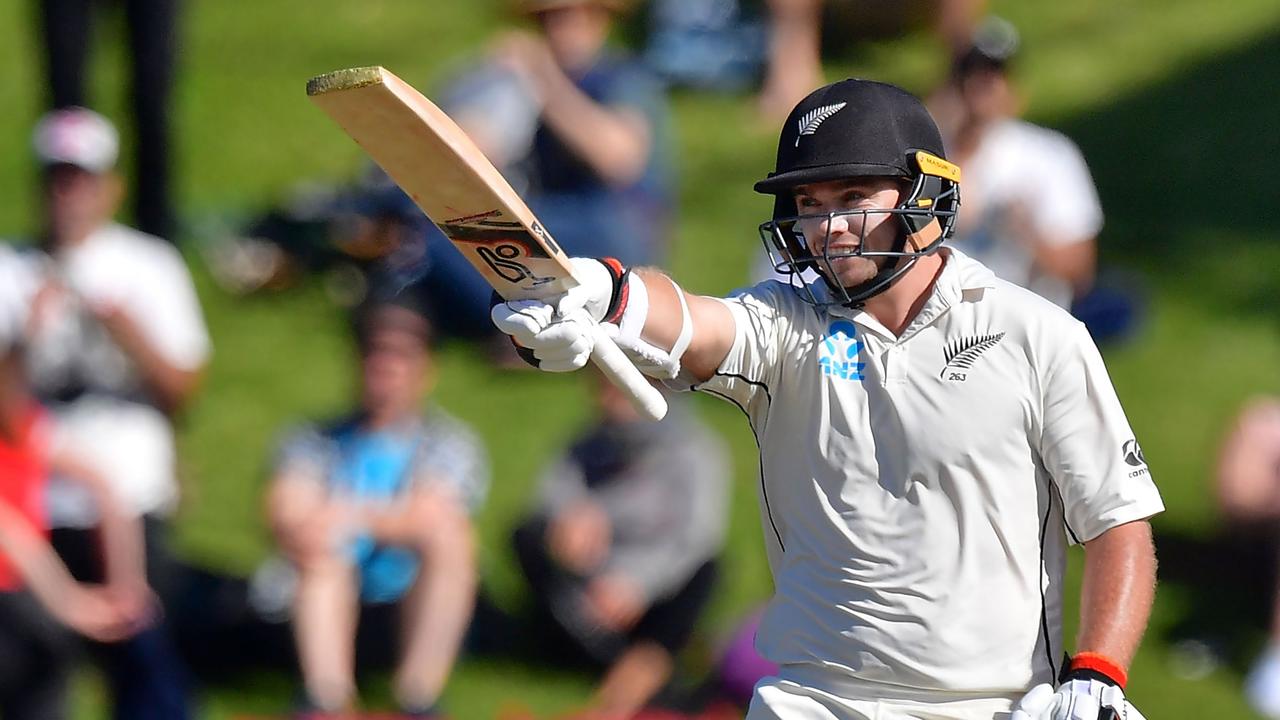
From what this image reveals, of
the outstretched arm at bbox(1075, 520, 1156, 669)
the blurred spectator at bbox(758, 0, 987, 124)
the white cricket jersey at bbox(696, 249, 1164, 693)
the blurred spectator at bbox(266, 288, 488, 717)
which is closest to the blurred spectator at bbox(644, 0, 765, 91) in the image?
the blurred spectator at bbox(758, 0, 987, 124)

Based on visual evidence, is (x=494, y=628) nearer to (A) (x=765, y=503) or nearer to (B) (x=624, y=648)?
(B) (x=624, y=648)

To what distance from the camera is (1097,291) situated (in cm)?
867

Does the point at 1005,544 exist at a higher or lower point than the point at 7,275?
higher

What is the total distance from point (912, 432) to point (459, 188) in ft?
3.38

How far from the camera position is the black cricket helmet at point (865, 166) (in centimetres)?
374

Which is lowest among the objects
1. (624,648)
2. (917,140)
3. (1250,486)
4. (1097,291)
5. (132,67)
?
(624,648)

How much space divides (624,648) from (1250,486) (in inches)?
108

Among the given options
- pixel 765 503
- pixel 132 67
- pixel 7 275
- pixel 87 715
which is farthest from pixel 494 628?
pixel 765 503

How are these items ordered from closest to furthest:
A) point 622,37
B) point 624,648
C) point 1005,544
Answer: point 1005,544 < point 624,648 < point 622,37

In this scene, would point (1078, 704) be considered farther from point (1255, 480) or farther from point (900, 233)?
point (1255, 480)

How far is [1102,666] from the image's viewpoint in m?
3.69

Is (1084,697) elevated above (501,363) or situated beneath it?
elevated above

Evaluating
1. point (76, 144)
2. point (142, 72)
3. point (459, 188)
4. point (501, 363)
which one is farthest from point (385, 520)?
point (459, 188)

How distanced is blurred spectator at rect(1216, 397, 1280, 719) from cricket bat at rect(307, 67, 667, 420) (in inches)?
191
